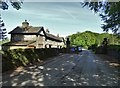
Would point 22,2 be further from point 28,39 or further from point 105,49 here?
point 105,49

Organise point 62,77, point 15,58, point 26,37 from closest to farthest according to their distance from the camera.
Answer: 1. point 62,77
2. point 15,58
3. point 26,37

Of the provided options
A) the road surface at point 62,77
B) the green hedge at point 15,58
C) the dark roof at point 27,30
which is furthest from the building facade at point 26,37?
the road surface at point 62,77

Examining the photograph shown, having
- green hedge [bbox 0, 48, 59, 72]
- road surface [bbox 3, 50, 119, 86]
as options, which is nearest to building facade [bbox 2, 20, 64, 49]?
green hedge [bbox 0, 48, 59, 72]

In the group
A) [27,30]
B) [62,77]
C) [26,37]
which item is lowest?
[62,77]

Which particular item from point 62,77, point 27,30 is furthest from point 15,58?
point 27,30

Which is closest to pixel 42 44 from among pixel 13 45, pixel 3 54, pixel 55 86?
pixel 13 45

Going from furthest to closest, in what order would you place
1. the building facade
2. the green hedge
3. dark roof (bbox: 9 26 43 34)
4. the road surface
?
dark roof (bbox: 9 26 43 34), the building facade, the green hedge, the road surface

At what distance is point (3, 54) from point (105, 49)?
47.5 m

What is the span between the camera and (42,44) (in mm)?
62594

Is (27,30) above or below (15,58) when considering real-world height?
above

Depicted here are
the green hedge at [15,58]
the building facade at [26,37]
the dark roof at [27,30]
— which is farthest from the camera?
the dark roof at [27,30]

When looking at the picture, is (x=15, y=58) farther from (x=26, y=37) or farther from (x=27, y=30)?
(x=27, y=30)

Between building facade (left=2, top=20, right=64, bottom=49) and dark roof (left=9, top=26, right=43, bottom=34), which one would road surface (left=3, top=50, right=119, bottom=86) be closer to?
building facade (left=2, top=20, right=64, bottom=49)

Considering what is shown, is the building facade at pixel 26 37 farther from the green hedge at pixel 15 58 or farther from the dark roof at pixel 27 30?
the green hedge at pixel 15 58
